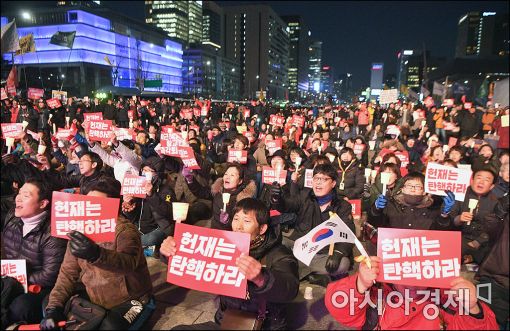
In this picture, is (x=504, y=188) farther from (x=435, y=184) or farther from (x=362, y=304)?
(x=362, y=304)

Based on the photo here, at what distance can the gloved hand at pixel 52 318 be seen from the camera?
9.86ft

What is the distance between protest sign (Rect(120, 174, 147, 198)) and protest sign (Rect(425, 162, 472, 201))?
3.83m

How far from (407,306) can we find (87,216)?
2741mm

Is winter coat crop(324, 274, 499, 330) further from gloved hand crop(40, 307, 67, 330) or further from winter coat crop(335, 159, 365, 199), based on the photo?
winter coat crop(335, 159, 365, 199)

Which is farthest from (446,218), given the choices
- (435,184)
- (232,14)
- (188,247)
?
(232,14)

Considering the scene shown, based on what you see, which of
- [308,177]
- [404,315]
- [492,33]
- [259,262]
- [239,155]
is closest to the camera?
[259,262]

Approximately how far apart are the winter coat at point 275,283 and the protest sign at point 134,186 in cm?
255

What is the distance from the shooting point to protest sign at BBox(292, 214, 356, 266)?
3006mm

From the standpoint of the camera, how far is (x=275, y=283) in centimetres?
265

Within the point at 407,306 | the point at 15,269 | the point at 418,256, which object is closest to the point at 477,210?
the point at 407,306

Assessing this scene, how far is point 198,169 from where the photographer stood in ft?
24.9

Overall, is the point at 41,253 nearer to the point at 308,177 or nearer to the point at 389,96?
the point at 308,177

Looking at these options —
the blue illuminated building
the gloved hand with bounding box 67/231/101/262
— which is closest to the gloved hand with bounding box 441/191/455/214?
the gloved hand with bounding box 67/231/101/262

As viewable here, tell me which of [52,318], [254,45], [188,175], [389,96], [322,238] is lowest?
[52,318]
